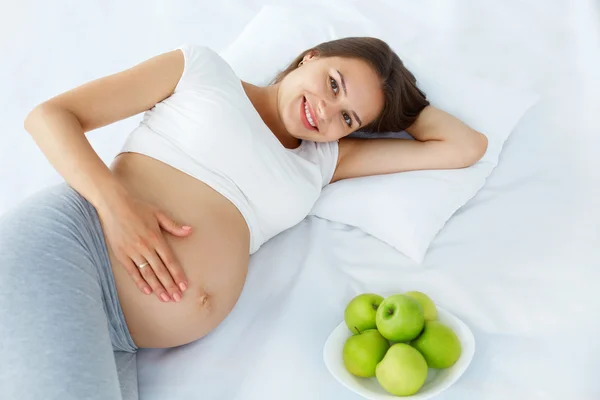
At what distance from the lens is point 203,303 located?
1420 millimetres

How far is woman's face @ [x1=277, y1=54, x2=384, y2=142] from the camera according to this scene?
1.67 m

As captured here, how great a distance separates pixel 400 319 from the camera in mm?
1298

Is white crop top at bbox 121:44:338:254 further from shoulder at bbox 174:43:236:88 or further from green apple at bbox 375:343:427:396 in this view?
green apple at bbox 375:343:427:396

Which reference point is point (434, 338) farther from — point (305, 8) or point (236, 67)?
point (305, 8)

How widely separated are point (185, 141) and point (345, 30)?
0.94 meters

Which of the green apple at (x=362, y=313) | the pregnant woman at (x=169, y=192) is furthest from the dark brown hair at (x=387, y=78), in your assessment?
the green apple at (x=362, y=313)

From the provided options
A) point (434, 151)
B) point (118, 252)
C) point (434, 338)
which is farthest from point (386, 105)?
point (118, 252)

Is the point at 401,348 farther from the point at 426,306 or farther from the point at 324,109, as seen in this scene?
the point at 324,109

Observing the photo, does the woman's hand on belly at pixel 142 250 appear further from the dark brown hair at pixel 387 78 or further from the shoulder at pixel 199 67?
the dark brown hair at pixel 387 78

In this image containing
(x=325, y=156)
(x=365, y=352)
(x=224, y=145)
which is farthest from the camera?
(x=325, y=156)

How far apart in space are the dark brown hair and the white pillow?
148mm

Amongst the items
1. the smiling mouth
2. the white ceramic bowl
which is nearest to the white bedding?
the white ceramic bowl

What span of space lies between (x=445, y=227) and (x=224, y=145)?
66cm

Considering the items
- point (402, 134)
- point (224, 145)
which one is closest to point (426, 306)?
point (224, 145)
